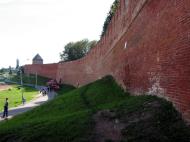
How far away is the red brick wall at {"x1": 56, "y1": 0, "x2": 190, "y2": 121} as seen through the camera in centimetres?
809

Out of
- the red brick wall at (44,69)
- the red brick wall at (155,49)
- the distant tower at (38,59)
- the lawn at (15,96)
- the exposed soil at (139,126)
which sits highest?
the distant tower at (38,59)

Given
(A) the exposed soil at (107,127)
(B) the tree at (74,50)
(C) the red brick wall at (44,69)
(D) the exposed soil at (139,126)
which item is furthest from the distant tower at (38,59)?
(D) the exposed soil at (139,126)

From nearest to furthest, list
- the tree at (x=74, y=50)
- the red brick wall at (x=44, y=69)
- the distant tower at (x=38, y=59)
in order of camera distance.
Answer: the red brick wall at (x=44, y=69) → the tree at (x=74, y=50) → the distant tower at (x=38, y=59)

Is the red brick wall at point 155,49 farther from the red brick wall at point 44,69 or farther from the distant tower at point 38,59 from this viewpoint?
the distant tower at point 38,59

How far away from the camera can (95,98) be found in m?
15.5

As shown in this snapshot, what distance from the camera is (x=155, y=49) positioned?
1032 centimetres

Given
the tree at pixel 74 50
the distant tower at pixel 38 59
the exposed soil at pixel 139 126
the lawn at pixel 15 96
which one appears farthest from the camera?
the distant tower at pixel 38 59

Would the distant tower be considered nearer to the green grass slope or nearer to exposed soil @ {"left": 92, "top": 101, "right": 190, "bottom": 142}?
the green grass slope

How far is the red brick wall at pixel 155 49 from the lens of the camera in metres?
8.09

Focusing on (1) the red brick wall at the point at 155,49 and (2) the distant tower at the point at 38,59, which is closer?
(1) the red brick wall at the point at 155,49

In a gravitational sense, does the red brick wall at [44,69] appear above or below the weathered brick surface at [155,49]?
above

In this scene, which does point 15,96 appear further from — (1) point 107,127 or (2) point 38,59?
(2) point 38,59

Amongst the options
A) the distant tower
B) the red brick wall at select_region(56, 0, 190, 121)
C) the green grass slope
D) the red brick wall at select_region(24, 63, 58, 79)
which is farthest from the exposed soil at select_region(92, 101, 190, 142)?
the distant tower

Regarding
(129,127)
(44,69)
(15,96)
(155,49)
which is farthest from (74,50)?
(129,127)
